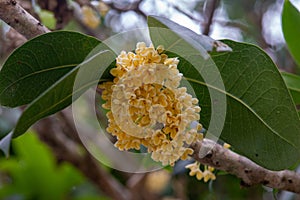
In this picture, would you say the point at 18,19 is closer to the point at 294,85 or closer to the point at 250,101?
the point at 250,101

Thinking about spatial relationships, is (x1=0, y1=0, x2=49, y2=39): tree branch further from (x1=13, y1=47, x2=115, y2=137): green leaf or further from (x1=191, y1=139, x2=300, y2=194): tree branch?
(x1=191, y1=139, x2=300, y2=194): tree branch

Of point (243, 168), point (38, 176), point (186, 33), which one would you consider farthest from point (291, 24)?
point (38, 176)

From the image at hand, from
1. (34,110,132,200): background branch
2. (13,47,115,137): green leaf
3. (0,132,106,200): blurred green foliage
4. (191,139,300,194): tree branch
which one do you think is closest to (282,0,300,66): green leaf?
(191,139,300,194): tree branch

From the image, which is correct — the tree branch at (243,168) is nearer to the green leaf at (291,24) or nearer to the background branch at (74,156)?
the green leaf at (291,24)

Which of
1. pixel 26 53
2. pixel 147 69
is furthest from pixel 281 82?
pixel 26 53

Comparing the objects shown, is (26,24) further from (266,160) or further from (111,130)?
(266,160)

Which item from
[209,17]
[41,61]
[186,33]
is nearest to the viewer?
[186,33]

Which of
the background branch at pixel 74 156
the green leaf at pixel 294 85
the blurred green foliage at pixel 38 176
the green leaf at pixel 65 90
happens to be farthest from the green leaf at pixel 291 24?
the blurred green foliage at pixel 38 176
